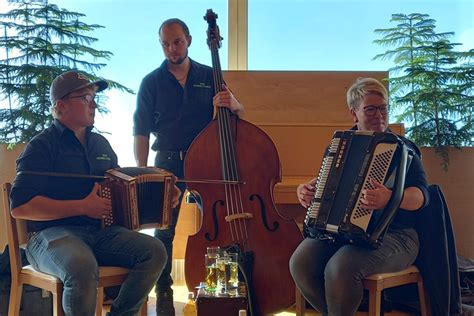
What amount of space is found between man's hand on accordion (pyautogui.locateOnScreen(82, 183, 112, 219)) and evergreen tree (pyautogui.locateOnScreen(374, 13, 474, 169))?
2.04m

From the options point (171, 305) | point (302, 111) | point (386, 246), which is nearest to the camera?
point (386, 246)

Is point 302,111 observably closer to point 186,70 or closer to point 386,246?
point 186,70

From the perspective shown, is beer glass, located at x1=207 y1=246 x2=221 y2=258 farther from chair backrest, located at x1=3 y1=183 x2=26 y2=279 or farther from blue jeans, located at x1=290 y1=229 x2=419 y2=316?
chair backrest, located at x1=3 y1=183 x2=26 y2=279

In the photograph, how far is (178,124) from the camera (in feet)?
8.40

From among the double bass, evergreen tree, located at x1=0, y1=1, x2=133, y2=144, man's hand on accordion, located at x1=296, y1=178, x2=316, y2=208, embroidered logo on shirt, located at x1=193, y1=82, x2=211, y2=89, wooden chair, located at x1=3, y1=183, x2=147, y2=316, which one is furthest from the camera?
evergreen tree, located at x1=0, y1=1, x2=133, y2=144

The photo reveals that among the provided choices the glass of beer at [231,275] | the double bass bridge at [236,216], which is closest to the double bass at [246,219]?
the double bass bridge at [236,216]

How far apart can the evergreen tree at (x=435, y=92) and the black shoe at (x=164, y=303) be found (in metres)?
1.80

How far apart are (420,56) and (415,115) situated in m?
0.38

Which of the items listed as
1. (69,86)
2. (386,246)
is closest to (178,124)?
(69,86)

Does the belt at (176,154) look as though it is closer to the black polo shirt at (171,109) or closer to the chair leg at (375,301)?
the black polo shirt at (171,109)

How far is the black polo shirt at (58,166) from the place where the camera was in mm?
1965

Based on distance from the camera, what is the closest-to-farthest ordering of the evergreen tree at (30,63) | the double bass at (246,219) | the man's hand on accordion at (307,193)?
the man's hand on accordion at (307,193) < the double bass at (246,219) < the evergreen tree at (30,63)

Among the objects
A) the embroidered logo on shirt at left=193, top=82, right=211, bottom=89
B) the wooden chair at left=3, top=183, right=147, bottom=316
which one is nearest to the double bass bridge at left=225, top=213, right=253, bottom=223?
A: the wooden chair at left=3, top=183, right=147, bottom=316

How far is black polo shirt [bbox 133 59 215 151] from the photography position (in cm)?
256
